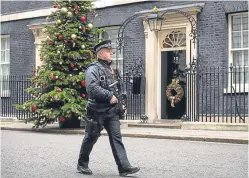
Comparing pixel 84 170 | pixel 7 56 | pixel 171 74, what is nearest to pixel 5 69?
pixel 7 56

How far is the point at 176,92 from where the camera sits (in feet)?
57.7

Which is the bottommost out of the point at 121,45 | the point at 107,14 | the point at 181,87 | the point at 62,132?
the point at 62,132

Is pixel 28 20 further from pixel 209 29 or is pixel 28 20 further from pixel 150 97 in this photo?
pixel 209 29

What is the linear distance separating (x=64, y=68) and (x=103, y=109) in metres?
8.37

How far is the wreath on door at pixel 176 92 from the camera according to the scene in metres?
17.5

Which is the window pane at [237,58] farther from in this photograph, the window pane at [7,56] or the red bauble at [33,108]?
the window pane at [7,56]

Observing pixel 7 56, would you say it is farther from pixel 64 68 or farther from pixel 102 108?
pixel 102 108

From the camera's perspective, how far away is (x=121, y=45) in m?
18.7

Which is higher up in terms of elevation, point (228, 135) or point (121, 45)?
point (121, 45)

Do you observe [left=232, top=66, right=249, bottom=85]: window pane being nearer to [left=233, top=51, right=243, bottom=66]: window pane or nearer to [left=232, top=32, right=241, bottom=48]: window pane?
[left=233, top=51, right=243, bottom=66]: window pane

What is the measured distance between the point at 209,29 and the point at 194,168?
377 inches

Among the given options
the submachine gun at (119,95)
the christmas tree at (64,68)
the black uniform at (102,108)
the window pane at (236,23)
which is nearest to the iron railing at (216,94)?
the window pane at (236,23)

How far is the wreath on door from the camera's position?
17.5 m

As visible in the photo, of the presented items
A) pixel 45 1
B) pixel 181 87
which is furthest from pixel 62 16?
pixel 45 1
